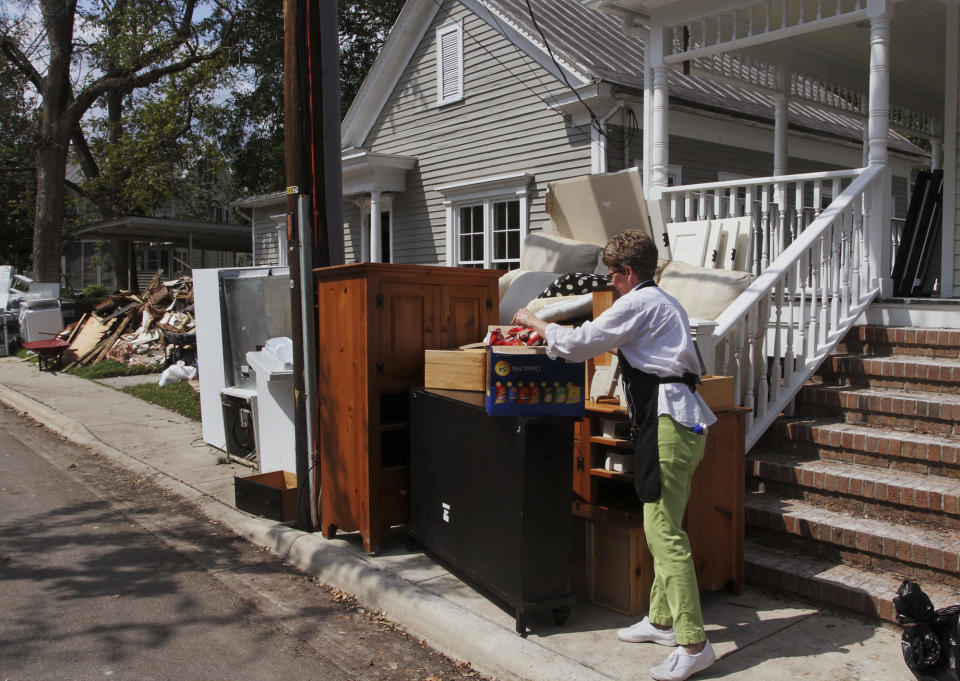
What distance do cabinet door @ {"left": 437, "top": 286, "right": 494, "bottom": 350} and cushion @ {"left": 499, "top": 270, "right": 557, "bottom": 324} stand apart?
2298 mm

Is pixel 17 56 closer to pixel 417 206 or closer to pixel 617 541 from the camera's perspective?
pixel 417 206

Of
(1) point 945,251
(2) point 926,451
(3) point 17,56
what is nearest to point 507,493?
(2) point 926,451

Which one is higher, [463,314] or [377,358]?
[463,314]

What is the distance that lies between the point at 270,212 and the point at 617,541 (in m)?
17.2

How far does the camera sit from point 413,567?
4766mm

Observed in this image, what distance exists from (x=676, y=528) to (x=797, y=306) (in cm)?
405

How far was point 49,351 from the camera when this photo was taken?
1516 centimetres

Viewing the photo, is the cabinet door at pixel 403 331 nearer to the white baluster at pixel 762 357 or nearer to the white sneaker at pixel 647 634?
the white sneaker at pixel 647 634

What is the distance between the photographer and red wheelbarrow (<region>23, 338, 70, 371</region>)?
15.0 metres

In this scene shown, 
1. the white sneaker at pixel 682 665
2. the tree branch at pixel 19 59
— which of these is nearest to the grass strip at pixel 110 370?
the tree branch at pixel 19 59

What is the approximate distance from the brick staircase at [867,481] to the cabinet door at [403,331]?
7.40 feet

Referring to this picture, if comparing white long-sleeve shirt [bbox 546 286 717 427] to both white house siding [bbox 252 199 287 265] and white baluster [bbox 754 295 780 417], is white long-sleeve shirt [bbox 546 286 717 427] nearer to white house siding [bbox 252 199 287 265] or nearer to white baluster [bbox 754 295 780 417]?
white baluster [bbox 754 295 780 417]

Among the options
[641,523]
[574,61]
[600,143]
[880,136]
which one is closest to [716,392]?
[641,523]

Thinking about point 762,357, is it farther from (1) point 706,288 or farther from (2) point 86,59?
(2) point 86,59
